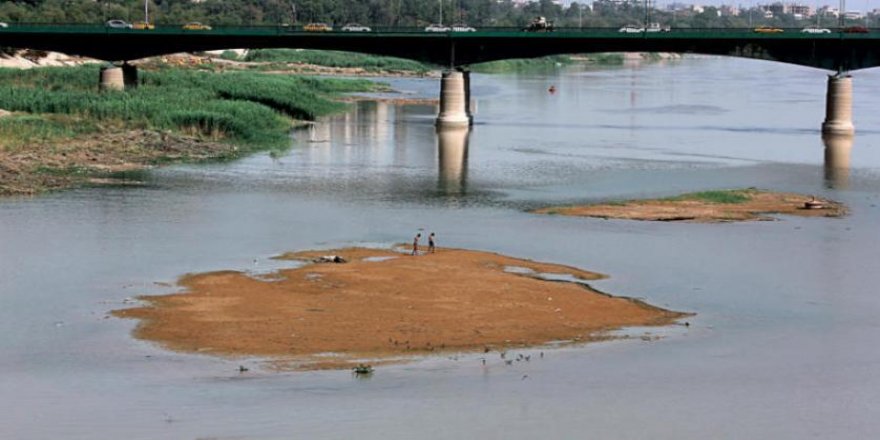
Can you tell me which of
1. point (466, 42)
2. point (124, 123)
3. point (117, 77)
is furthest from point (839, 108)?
point (117, 77)

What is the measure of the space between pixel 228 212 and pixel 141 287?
15995 millimetres

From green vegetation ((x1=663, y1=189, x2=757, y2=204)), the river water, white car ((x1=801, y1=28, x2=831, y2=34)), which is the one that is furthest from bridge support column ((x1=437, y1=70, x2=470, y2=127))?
green vegetation ((x1=663, y1=189, x2=757, y2=204))

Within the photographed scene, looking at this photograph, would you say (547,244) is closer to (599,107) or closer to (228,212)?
(228,212)

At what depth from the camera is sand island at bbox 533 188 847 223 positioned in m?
55.1

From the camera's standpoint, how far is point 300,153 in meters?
78.3

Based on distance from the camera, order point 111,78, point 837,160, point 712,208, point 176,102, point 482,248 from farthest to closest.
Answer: point 111,78
point 176,102
point 837,160
point 712,208
point 482,248

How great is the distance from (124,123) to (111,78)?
21275mm

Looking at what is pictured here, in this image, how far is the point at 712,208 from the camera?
57250 millimetres

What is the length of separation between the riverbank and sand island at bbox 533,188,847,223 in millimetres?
20440

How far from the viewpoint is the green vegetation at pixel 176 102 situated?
267ft

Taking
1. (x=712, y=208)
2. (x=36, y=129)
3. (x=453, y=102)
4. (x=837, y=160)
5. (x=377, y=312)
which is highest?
(x=453, y=102)

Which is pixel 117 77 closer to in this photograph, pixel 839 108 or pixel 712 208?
pixel 839 108

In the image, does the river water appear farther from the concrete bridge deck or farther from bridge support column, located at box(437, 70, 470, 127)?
the concrete bridge deck

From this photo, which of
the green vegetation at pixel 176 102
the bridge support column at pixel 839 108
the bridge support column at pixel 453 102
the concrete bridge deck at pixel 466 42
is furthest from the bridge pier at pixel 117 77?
the bridge support column at pixel 839 108
